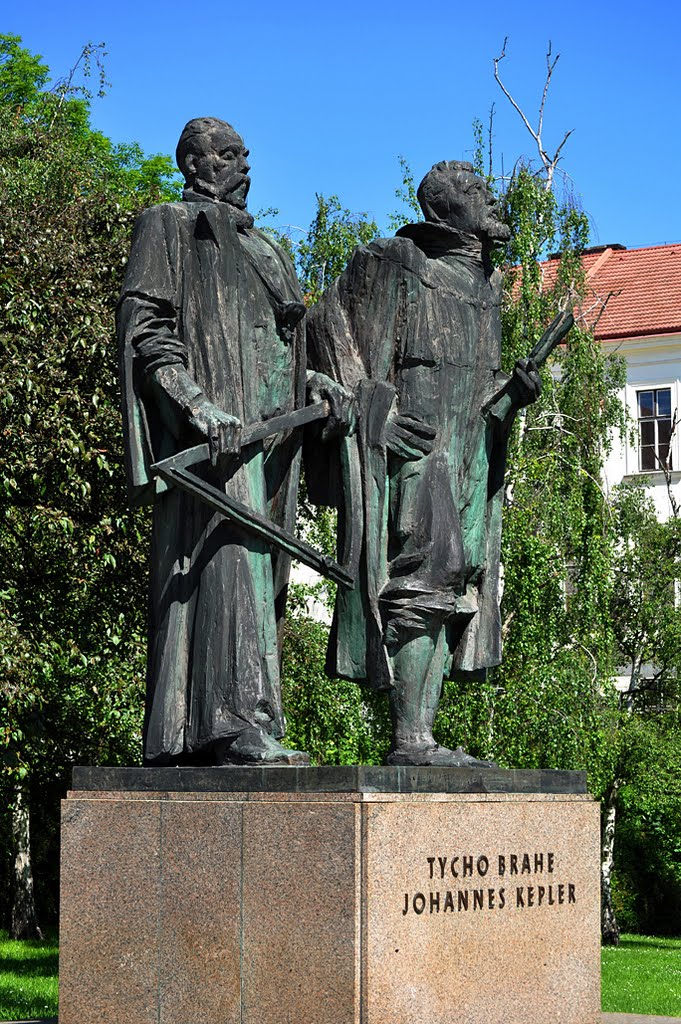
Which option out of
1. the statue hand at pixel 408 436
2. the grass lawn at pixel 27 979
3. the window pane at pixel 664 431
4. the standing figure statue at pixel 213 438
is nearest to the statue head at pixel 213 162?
the standing figure statue at pixel 213 438

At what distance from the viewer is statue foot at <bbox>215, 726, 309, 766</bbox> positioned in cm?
637

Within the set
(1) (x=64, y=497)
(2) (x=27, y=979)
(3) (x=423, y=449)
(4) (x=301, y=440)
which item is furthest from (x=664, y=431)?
(4) (x=301, y=440)

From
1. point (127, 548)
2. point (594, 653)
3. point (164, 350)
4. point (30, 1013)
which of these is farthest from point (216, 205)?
point (594, 653)

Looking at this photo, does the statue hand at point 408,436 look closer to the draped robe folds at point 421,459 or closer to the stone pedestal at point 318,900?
the draped robe folds at point 421,459

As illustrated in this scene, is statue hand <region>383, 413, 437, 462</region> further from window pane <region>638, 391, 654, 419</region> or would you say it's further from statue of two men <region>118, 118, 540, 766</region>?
window pane <region>638, 391, 654, 419</region>

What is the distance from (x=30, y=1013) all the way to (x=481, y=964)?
8.85 meters

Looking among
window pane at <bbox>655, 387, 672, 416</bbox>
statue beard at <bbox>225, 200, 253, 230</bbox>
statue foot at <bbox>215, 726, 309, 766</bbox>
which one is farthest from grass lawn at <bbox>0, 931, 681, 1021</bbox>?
window pane at <bbox>655, 387, 672, 416</bbox>

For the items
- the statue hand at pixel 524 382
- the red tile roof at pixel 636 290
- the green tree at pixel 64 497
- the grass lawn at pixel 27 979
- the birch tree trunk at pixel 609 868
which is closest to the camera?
the statue hand at pixel 524 382

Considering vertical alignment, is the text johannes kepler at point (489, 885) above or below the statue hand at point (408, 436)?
below

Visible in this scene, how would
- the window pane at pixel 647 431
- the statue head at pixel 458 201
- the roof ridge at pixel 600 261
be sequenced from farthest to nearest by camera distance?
the roof ridge at pixel 600 261
the window pane at pixel 647 431
the statue head at pixel 458 201

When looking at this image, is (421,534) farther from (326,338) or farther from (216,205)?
(216,205)

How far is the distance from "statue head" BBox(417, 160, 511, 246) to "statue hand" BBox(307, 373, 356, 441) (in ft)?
3.42

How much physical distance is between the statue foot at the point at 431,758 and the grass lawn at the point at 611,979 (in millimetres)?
6689

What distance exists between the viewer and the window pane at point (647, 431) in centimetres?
3728
